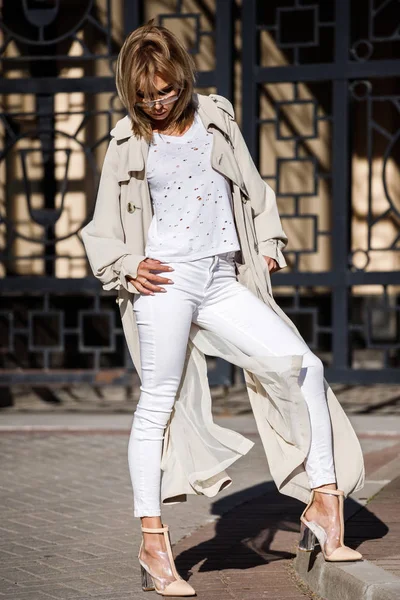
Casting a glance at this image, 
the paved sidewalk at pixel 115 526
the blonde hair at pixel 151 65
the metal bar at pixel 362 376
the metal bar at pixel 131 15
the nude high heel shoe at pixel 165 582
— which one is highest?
the metal bar at pixel 131 15

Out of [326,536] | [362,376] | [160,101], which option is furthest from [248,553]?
[362,376]

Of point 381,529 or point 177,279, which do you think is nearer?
point 177,279

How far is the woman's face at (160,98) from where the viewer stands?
3805 millimetres

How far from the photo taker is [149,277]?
12.7 feet

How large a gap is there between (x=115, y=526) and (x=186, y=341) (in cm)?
158

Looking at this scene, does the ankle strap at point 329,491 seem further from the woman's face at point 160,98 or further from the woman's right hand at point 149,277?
the woman's face at point 160,98

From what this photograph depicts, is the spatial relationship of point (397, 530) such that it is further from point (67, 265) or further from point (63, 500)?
point (67, 265)

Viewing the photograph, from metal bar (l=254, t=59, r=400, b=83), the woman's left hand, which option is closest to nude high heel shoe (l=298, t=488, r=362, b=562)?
the woman's left hand

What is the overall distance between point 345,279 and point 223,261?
4.21 meters

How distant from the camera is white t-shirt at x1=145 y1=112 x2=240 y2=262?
3904 mm

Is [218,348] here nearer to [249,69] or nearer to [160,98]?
[160,98]

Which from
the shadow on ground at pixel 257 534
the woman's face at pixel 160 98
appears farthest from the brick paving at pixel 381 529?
the woman's face at pixel 160 98

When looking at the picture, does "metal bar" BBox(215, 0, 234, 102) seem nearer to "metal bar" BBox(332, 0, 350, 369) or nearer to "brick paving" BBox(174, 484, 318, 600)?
"metal bar" BBox(332, 0, 350, 369)

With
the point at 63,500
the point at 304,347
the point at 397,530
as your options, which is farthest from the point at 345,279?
the point at 304,347
